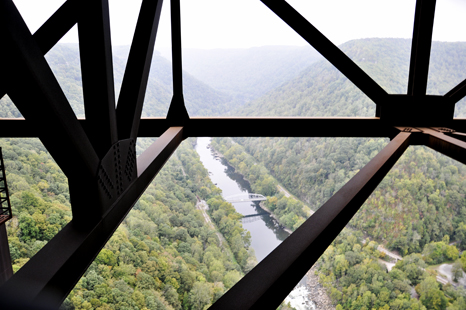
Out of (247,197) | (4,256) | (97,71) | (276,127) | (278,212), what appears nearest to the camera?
(97,71)

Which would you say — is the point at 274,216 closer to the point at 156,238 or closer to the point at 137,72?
the point at 156,238

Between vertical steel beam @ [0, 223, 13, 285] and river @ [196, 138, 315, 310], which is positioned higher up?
river @ [196, 138, 315, 310]

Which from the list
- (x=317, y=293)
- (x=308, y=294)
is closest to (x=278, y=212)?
(x=308, y=294)

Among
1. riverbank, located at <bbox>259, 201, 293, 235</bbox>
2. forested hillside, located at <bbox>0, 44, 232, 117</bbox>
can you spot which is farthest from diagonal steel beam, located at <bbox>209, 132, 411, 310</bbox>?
riverbank, located at <bbox>259, 201, 293, 235</bbox>

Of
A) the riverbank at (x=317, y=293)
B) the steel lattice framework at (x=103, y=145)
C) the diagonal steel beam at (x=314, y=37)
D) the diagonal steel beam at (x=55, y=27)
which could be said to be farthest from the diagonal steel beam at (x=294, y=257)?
the riverbank at (x=317, y=293)

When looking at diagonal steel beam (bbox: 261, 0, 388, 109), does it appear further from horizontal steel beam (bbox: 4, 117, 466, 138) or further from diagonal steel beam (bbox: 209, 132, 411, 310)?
diagonal steel beam (bbox: 209, 132, 411, 310)

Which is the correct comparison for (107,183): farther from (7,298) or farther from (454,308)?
(454,308)
